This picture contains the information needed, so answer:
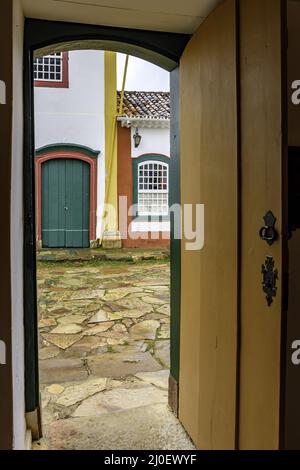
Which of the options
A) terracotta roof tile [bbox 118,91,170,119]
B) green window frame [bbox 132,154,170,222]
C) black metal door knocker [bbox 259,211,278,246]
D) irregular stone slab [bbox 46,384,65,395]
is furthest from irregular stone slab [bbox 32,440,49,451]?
terracotta roof tile [bbox 118,91,170,119]

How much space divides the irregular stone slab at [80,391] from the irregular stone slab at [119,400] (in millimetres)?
64

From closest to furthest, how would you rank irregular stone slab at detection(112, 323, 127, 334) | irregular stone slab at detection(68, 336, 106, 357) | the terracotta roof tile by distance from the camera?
irregular stone slab at detection(68, 336, 106, 357)
irregular stone slab at detection(112, 323, 127, 334)
the terracotta roof tile

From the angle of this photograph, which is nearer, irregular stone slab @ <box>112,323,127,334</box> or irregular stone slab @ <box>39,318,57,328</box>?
irregular stone slab @ <box>112,323,127,334</box>

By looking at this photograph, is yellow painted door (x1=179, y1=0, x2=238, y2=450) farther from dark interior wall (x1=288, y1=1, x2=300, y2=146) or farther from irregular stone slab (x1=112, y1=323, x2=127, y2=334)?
irregular stone slab (x1=112, y1=323, x2=127, y2=334)

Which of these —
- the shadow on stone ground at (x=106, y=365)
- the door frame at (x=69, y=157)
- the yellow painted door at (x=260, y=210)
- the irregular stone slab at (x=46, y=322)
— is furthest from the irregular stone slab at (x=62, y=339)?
the door frame at (x=69, y=157)

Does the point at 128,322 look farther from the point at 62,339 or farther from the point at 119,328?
the point at 62,339

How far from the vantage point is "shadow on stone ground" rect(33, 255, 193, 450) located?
2.13 meters

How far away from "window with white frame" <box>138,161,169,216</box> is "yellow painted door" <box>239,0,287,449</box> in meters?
8.00

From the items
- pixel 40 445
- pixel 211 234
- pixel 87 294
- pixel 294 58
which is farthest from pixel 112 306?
pixel 294 58

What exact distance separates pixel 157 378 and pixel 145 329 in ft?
3.75

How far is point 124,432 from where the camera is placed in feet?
7.04

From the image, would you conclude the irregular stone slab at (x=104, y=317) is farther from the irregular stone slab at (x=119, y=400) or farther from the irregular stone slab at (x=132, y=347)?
the irregular stone slab at (x=119, y=400)

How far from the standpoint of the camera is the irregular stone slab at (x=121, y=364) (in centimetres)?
301
